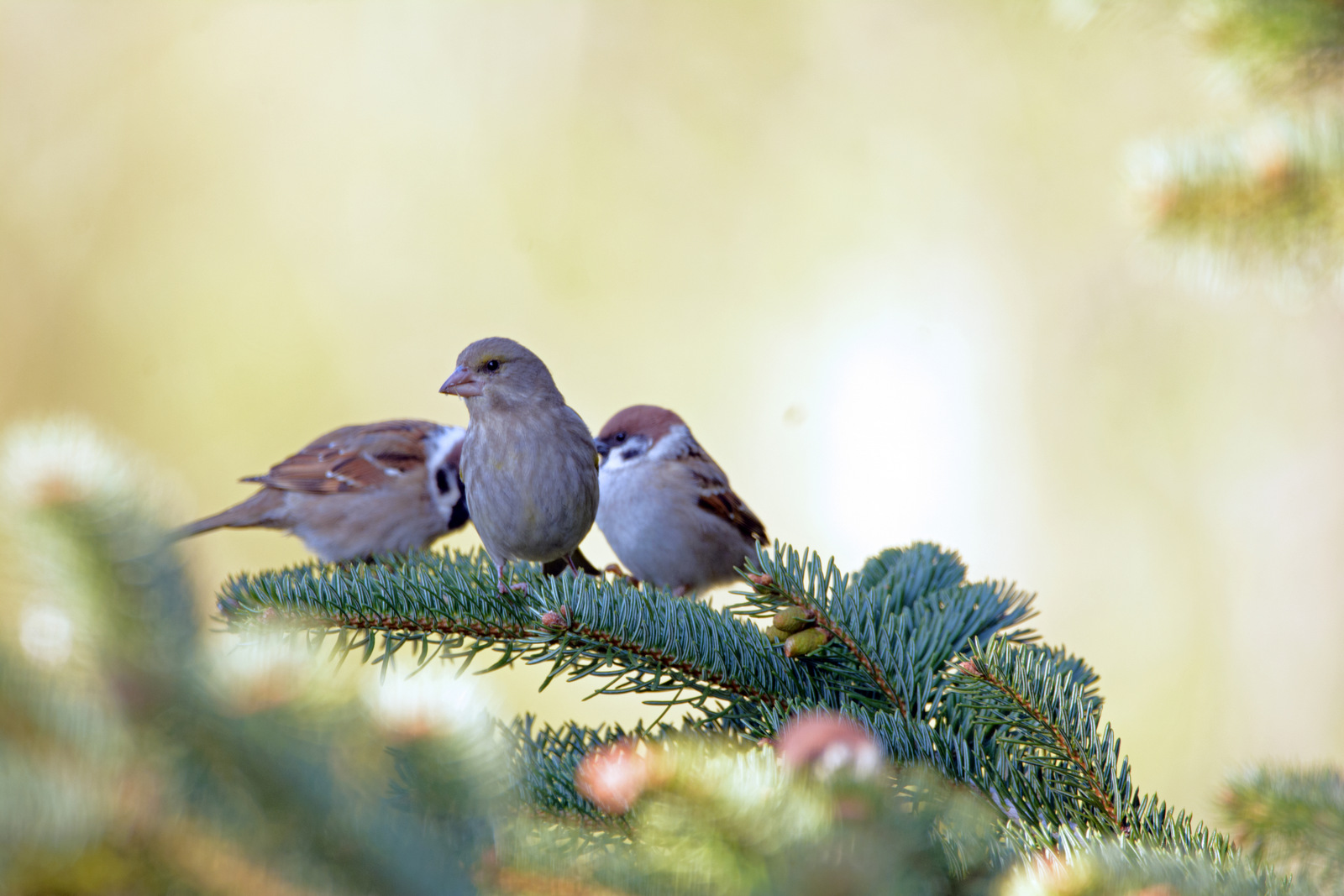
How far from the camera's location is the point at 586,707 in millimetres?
4797

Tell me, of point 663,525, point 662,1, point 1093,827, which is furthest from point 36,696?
point 662,1

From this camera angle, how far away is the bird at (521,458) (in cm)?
209

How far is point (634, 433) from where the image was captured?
10.2ft

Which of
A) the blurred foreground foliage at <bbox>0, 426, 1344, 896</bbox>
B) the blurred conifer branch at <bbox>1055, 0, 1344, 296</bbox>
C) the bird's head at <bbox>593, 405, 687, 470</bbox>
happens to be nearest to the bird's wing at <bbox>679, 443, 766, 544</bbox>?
Answer: the bird's head at <bbox>593, 405, 687, 470</bbox>

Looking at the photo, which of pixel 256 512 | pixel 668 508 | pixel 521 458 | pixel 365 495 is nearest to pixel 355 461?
pixel 365 495

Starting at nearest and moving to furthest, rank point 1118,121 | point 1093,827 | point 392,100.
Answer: point 1093,827
point 1118,121
point 392,100

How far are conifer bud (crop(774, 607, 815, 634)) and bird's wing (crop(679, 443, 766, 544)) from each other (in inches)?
67.1

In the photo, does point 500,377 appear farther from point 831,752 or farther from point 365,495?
point 831,752

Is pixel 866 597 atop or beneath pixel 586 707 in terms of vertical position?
beneath

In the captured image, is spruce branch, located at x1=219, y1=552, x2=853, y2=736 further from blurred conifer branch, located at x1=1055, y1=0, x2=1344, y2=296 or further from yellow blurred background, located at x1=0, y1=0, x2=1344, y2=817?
yellow blurred background, located at x1=0, y1=0, x2=1344, y2=817

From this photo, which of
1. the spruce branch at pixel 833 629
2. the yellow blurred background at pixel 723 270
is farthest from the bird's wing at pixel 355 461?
the spruce branch at pixel 833 629

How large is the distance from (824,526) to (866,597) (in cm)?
371

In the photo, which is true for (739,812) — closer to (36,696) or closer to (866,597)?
(36,696)

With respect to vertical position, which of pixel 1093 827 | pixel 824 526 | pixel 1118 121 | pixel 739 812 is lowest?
pixel 739 812
